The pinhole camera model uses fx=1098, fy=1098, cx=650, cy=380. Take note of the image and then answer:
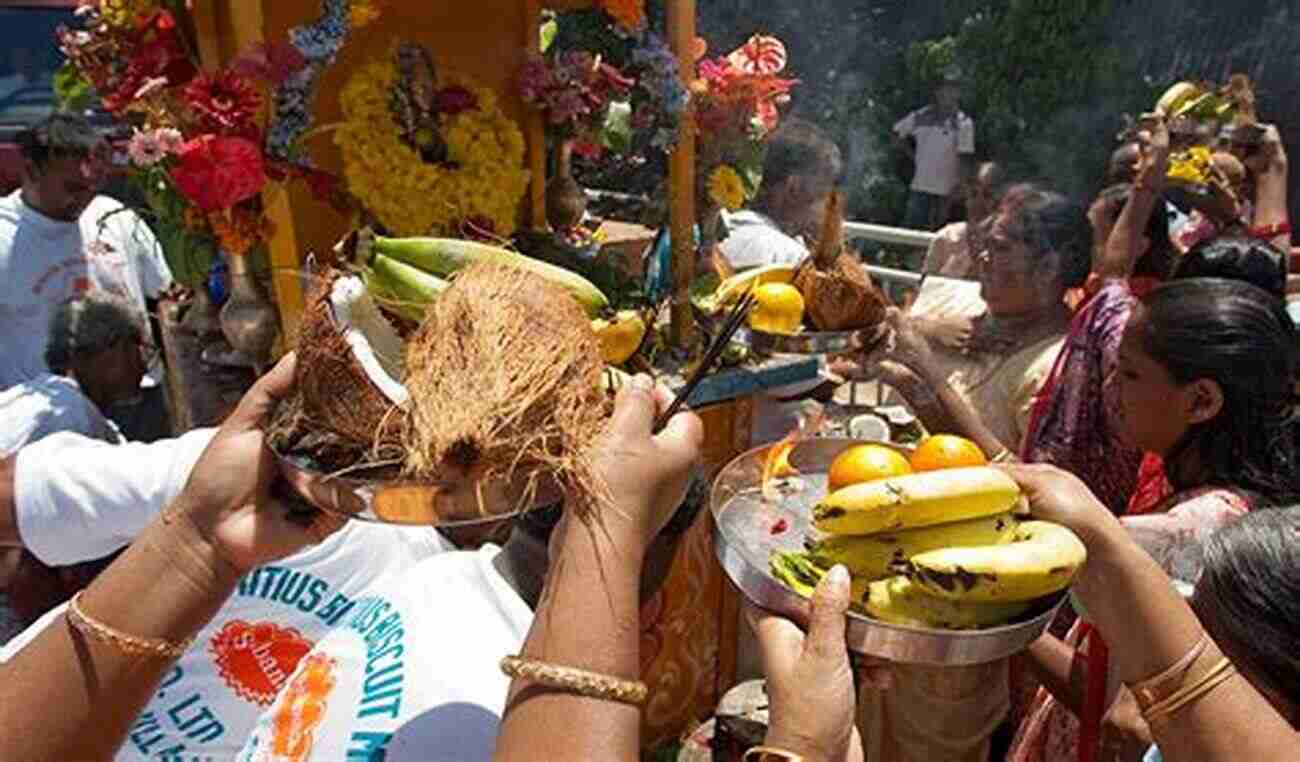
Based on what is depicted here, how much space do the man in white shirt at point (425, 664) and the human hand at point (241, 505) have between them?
0.54 ft

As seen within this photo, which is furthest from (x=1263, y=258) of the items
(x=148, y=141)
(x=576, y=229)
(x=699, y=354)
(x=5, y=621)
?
(x=5, y=621)

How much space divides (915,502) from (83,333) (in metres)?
2.73

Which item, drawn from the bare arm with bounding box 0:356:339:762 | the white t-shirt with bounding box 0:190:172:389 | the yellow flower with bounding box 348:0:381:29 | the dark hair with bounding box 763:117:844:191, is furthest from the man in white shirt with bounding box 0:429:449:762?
the dark hair with bounding box 763:117:844:191

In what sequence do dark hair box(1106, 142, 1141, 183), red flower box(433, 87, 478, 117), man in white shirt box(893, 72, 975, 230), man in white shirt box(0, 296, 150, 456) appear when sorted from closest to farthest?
man in white shirt box(0, 296, 150, 456), red flower box(433, 87, 478, 117), dark hair box(1106, 142, 1141, 183), man in white shirt box(893, 72, 975, 230)

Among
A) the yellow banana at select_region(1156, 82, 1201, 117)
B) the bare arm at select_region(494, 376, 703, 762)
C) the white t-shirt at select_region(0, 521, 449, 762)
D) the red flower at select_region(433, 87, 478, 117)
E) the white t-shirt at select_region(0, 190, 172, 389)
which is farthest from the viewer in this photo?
the yellow banana at select_region(1156, 82, 1201, 117)

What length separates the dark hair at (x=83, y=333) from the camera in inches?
129

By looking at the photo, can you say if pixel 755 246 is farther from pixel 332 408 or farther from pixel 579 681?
pixel 579 681

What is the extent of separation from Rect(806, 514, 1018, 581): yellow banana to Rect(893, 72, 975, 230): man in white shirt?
8583mm

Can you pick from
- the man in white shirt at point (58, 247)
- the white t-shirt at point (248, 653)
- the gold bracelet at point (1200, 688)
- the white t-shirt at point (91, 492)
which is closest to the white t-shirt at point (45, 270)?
the man in white shirt at point (58, 247)

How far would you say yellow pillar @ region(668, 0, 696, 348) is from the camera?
351 centimetres

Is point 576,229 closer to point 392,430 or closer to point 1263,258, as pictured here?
point 1263,258

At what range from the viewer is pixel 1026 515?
1.57 metres

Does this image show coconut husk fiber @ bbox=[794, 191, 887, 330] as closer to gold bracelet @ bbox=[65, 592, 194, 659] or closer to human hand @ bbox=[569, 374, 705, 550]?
human hand @ bbox=[569, 374, 705, 550]

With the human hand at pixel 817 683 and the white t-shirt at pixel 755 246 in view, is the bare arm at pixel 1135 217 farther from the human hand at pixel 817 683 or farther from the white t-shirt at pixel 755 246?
the human hand at pixel 817 683
